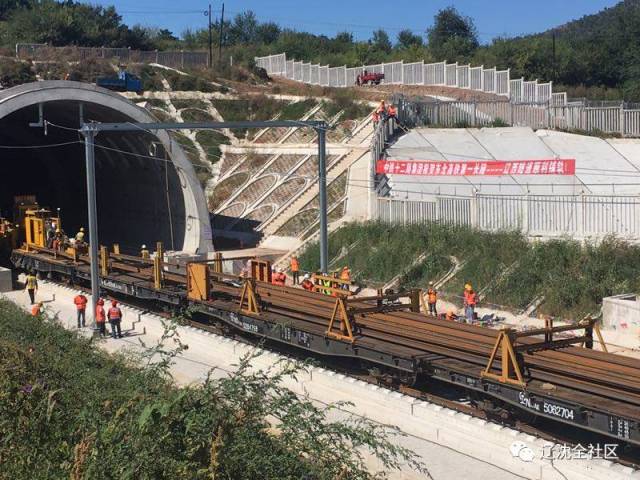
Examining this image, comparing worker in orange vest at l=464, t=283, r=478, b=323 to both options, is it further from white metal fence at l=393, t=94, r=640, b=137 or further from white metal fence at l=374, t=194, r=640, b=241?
white metal fence at l=393, t=94, r=640, b=137

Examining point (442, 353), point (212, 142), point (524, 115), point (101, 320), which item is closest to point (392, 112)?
point (524, 115)

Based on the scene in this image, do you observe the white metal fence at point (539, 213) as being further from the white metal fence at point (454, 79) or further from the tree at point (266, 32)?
the tree at point (266, 32)

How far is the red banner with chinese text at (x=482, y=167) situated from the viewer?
33594 millimetres

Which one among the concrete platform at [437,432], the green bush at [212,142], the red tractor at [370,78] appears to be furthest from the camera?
the red tractor at [370,78]

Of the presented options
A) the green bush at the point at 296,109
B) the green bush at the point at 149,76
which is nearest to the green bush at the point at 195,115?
the green bush at the point at 149,76

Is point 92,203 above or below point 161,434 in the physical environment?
above

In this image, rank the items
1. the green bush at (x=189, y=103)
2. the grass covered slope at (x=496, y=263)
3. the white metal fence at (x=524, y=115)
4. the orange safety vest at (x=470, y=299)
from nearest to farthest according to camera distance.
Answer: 1. the orange safety vest at (x=470, y=299)
2. the grass covered slope at (x=496, y=263)
3. the white metal fence at (x=524, y=115)
4. the green bush at (x=189, y=103)

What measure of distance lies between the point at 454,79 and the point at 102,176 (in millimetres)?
21890

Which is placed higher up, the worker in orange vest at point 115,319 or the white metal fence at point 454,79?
the white metal fence at point 454,79

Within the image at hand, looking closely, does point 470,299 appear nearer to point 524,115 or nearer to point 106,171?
point 524,115

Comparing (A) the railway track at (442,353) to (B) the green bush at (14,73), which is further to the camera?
(B) the green bush at (14,73)

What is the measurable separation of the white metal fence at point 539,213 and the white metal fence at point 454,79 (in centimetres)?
1778

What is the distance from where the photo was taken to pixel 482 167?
1352 inches

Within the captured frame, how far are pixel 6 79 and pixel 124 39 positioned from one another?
29.3 metres
